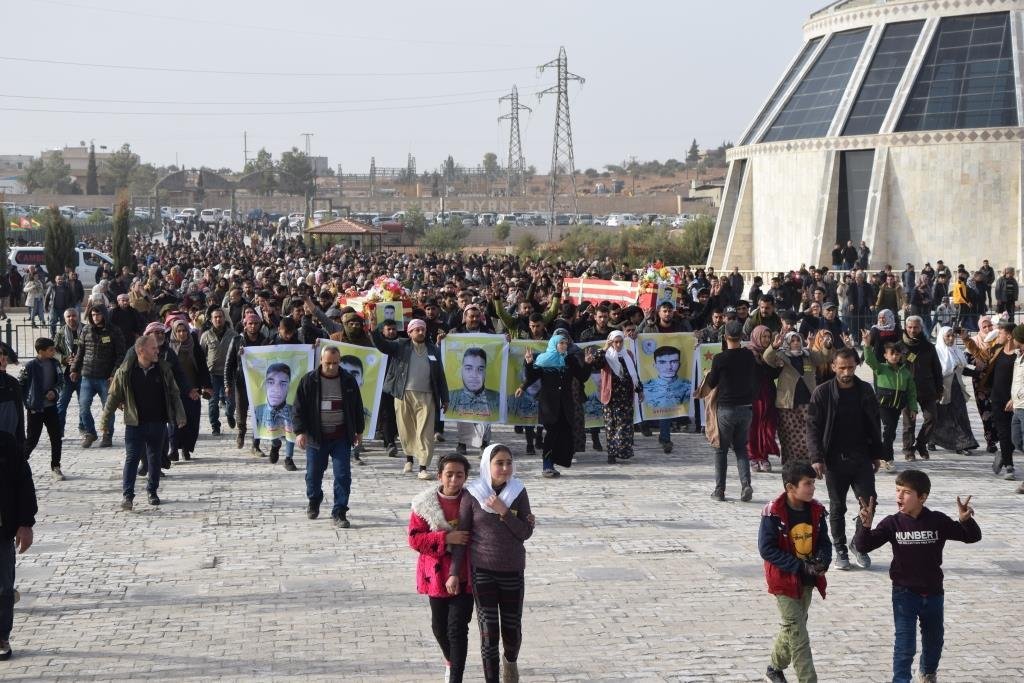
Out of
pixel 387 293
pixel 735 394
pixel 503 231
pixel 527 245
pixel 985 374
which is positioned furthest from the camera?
pixel 503 231

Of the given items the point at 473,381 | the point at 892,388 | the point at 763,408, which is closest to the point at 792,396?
the point at 763,408

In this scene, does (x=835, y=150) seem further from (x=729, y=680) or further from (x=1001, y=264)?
(x=729, y=680)

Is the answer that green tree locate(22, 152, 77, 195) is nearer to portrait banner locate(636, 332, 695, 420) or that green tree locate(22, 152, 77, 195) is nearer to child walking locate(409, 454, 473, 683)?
portrait banner locate(636, 332, 695, 420)

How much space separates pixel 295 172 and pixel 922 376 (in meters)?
155

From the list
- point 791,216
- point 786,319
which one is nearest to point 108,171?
point 791,216

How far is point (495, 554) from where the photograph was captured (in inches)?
281

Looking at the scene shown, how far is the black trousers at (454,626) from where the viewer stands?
23.7 ft

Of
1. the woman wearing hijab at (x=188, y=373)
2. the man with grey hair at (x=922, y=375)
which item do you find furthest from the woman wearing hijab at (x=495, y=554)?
the man with grey hair at (x=922, y=375)

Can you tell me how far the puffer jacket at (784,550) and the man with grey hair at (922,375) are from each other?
770 centimetres

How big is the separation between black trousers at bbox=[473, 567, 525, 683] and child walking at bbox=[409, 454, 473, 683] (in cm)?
10

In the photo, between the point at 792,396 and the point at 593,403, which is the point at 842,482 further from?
the point at 593,403

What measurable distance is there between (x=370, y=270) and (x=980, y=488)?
23.2 meters

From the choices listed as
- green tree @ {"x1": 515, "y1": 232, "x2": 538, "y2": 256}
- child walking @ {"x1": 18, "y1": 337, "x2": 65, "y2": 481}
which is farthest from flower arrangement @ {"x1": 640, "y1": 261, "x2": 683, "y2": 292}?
green tree @ {"x1": 515, "y1": 232, "x2": 538, "y2": 256}

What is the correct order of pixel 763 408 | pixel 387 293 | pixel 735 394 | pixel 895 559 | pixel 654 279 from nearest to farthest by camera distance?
pixel 895 559 → pixel 735 394 → pixel 763 408 → pixel 387 293 → pixel 654 279
